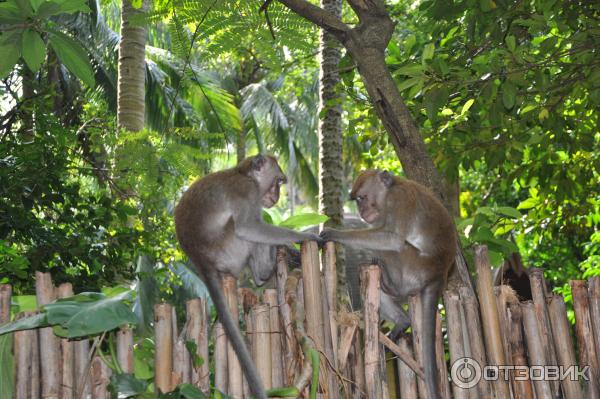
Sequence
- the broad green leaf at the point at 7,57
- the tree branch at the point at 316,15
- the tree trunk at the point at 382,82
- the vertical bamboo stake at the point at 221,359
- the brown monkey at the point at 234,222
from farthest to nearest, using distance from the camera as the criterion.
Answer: the brown monkey at the point at 234,222
the tree branch at the point at 316,15
the tree trunk at the point at 382,82
the vertical bamboo stake at the point at 221,359
the broad green leaf at the point at 7,57

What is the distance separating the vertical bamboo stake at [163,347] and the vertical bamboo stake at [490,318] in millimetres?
1462

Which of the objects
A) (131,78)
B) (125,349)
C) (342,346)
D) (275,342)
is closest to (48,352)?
(125,349)

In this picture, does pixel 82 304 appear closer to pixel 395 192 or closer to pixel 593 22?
pixel 395 192

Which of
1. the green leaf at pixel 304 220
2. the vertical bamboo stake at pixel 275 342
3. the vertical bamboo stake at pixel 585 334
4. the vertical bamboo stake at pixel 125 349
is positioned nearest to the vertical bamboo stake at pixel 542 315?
the vertical bamboo stake at pixel 585 334

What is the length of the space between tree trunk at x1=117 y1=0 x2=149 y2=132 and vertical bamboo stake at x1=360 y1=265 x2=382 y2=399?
537cm

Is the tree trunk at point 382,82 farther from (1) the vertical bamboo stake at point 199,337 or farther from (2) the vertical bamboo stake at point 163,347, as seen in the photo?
(2) the vertical bamboo stake at point 163,347

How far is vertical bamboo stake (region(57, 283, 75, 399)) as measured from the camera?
142 inches

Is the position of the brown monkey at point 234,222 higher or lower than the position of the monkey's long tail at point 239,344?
higher

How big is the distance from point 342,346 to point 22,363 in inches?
59.8

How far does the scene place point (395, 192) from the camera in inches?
182

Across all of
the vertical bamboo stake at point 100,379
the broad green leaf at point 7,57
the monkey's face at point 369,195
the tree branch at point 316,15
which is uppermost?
the tree branch at point 316,15

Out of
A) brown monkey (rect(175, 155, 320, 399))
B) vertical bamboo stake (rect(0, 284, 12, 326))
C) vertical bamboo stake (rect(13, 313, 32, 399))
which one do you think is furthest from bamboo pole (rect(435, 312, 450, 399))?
vertical bamboo stake (rect(0, 284, 12, 326))

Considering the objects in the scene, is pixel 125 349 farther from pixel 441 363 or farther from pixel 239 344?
pixel 441 363

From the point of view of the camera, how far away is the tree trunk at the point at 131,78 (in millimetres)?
8352
